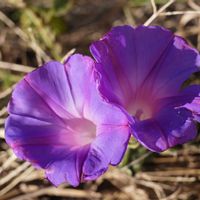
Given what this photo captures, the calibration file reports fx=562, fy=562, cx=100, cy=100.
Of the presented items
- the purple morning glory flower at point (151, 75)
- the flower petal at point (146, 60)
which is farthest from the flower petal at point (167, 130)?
the flower petal at point (146, 60)

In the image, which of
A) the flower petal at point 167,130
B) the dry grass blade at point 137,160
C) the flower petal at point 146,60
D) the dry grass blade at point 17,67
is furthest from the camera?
the dry grass blade at point 17,67

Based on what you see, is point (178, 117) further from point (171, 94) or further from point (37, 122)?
point (37, 122)

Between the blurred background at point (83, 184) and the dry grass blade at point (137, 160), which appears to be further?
the blurred background at point (83, 184)

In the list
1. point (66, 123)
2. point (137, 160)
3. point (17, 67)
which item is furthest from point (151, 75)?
point (17, 67)

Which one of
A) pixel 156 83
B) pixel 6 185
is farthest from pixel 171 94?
pixel 6 185

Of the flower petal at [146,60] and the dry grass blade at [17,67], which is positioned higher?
the flower petal at [146,60]

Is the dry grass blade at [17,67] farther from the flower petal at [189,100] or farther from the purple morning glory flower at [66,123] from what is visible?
the flower petal at [189,100]

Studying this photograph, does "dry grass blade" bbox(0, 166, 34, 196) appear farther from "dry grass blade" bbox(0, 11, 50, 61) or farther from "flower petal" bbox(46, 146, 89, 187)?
"flower petal" bbox(46, 146, 89, 187)
